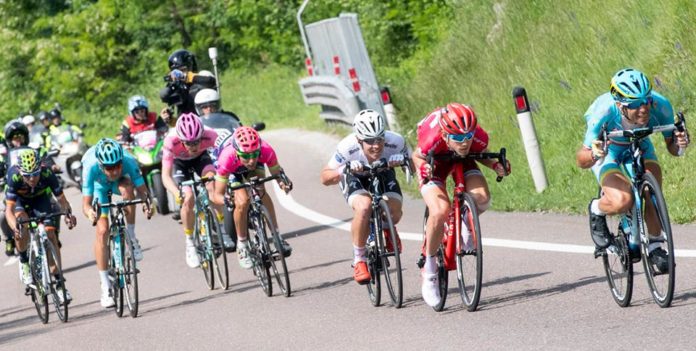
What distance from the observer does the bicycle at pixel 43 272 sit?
13.4m

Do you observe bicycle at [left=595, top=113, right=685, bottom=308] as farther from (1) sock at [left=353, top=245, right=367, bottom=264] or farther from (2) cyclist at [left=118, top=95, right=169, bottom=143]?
(2) cyclist at [left=118, top=95, right=169, bottom=143]

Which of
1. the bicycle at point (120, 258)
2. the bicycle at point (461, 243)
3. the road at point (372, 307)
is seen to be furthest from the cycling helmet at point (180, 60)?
the bicycle at point (461, 243)

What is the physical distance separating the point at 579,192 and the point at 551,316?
557cm

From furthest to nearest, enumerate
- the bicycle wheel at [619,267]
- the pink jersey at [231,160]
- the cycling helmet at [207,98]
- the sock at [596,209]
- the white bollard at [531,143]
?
1. the cycling helmet at [207,98]
2. the white bollard at [531,143]
3. the pink jersey at [231,160]
4. the sock at [596,209]
5. the bicycle wheel at [619,267]

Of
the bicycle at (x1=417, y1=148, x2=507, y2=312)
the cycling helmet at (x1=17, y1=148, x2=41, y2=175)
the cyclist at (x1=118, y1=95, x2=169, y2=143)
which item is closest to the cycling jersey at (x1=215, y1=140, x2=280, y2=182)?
the cycling helmet at (x1=17, y1=148, x2=41, y2=175)

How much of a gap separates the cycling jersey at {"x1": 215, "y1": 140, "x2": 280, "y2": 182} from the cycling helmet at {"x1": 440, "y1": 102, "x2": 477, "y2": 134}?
4042 mm

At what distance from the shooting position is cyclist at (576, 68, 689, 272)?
8406mm

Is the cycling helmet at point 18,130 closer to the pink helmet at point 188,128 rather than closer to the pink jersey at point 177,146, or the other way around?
the pink jersey at point 177,146

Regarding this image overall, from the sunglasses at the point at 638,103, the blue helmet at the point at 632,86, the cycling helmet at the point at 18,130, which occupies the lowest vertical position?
the sunglasses at the point at 638,103

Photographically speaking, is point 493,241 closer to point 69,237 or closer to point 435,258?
point 435,258

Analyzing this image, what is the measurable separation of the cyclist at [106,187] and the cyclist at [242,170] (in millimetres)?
739

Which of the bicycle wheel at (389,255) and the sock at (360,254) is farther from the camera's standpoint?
the sock at (360,254)

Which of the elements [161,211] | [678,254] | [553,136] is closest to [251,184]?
[678,254]

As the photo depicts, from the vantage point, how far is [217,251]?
1359 centimetres
